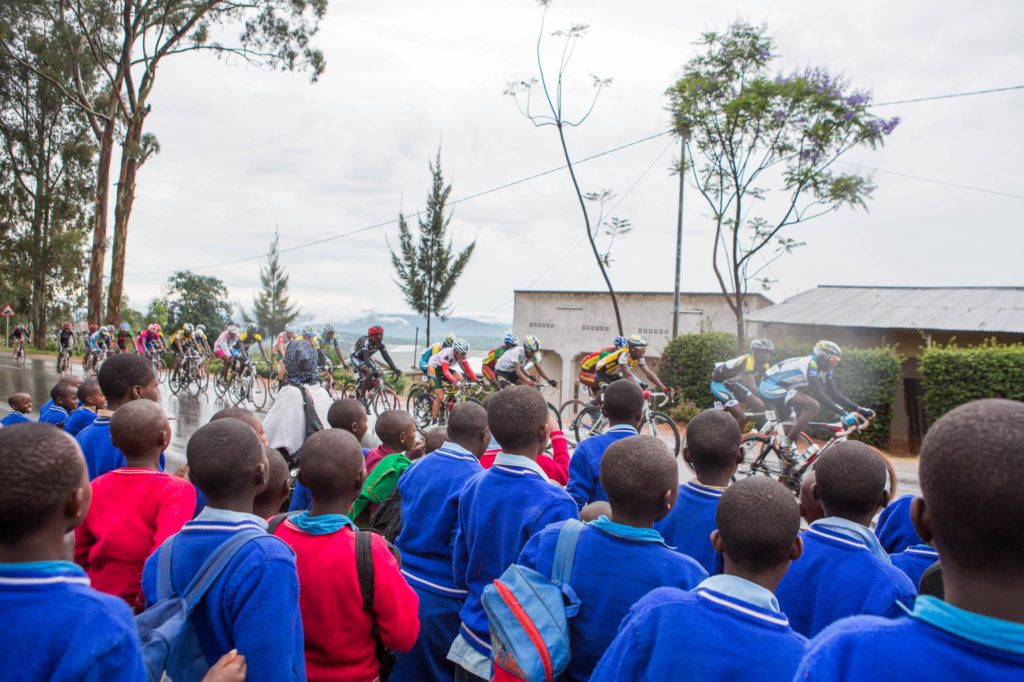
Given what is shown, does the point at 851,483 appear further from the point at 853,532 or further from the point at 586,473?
the point at 586,473

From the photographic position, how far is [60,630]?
1.43m

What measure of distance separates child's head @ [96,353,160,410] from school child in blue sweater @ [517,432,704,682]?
3028mm

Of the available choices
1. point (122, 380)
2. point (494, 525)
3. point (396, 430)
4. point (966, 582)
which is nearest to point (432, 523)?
point (494, 525)

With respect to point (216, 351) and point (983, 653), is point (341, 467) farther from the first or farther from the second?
point (216, 351)

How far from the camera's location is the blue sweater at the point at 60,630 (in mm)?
1410

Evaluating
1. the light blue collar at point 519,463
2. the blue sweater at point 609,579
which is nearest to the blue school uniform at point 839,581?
the blue sweater at point 609,579

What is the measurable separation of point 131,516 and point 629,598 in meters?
2.02

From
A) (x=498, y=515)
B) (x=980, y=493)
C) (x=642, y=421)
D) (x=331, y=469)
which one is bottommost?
(x=642, y=421)

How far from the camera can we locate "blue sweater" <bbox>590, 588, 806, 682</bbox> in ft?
5.35

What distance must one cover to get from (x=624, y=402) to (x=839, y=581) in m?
2.26

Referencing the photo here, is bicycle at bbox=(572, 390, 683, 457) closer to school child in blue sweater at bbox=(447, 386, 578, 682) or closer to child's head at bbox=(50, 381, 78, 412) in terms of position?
child's head at bbox=(50, 381, 78, 412)

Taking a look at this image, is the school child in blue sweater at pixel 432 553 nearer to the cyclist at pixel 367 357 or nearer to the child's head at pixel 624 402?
the child's head at pixel 624 402

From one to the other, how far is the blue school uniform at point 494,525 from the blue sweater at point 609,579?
1.83 ft

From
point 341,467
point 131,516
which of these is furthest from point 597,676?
point 131,516
